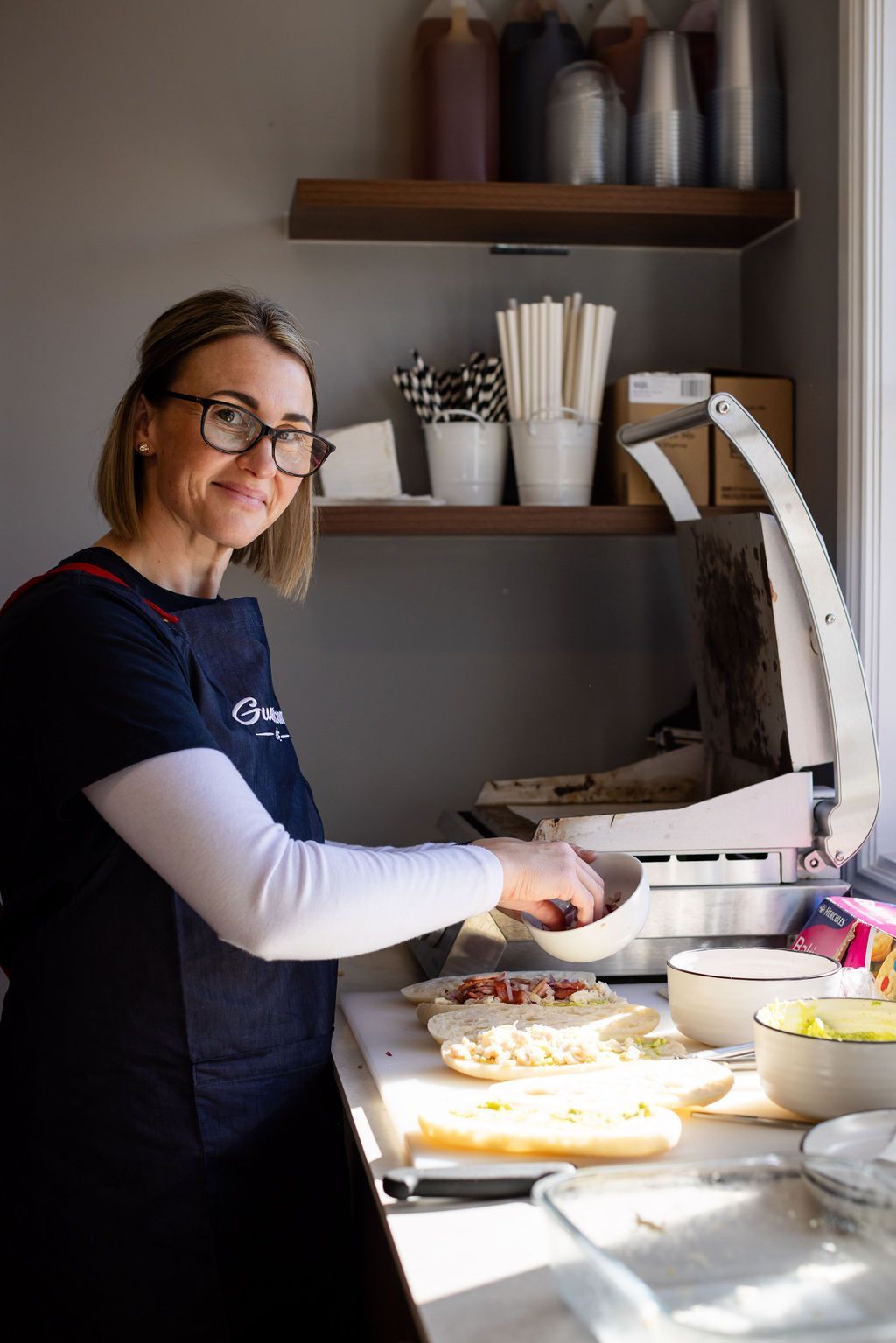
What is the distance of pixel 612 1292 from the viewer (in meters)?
0.75

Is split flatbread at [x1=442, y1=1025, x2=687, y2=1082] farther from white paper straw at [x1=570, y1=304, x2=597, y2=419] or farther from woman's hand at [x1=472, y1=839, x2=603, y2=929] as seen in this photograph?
white paper straw at [x1=570, y1=304, x2=597, y2=419]

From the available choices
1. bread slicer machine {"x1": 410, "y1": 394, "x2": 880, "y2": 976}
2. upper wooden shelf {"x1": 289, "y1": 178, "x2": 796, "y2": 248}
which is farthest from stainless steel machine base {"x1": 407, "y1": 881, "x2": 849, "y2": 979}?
upper wooden shelf {"x1": 289, "y1": 178, "x2": 796, "y2": 248}

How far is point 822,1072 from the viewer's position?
1.11 metres

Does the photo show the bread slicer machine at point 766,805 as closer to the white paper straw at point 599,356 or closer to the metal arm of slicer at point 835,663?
the metal arm of slicer at point 835,663

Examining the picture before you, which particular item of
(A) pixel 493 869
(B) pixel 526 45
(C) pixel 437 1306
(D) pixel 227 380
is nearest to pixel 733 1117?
(A) pixel 493 869

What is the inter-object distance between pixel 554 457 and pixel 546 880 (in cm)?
111

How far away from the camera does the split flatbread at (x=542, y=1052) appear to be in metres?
1.26

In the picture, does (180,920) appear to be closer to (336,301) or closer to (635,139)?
(336,301)

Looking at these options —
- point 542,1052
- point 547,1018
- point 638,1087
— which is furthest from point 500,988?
point 638,1087

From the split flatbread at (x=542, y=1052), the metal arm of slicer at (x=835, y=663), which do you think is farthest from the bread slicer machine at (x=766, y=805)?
the split flatbread at (x=542, y=1052)

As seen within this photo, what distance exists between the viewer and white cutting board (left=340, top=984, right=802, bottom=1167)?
3.64ft

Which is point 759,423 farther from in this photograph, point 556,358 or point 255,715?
point 255,715

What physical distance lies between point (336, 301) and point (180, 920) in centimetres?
155

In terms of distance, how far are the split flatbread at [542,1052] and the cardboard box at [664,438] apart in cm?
115
